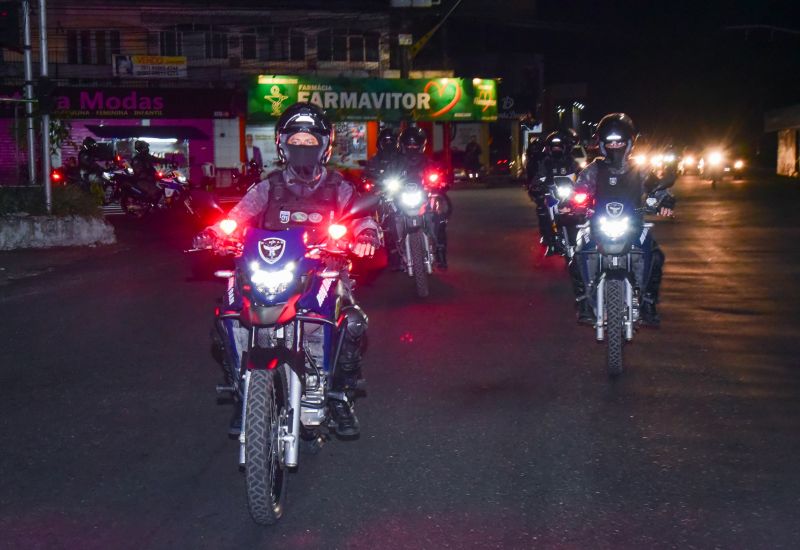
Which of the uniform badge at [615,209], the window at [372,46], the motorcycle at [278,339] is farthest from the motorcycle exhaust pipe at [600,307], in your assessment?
the window at [372,46]

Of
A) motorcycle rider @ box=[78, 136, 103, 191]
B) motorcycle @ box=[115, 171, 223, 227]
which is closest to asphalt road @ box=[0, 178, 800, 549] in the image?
motorcycle @ box=[115, 171, 223, 227]

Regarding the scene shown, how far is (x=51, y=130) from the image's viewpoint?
21312 millimetres

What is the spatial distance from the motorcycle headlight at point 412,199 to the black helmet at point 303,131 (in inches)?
285

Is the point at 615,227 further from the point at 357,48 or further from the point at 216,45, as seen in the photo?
the point at 357,48

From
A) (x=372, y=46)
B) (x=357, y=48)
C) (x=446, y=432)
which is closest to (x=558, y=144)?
(x=446, y=432)

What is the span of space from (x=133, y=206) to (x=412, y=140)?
15934mm

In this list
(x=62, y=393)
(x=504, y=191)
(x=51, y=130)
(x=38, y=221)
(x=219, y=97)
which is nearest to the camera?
(x=62, y=393)

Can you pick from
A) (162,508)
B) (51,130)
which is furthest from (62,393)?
(51,130)

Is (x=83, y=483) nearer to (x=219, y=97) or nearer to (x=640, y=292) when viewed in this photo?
(x=640, y=292)

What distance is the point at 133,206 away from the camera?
2933 centimetres

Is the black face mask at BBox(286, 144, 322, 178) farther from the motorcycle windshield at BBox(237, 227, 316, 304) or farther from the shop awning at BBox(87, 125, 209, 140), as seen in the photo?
the shop awning at BBox(87, 125, 209, 140)

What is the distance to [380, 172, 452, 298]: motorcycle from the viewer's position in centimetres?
1305

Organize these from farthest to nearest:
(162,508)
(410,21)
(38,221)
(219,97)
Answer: (410,21) → (219,97) → (38,221) → (162,508)

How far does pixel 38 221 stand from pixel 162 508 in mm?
14927
